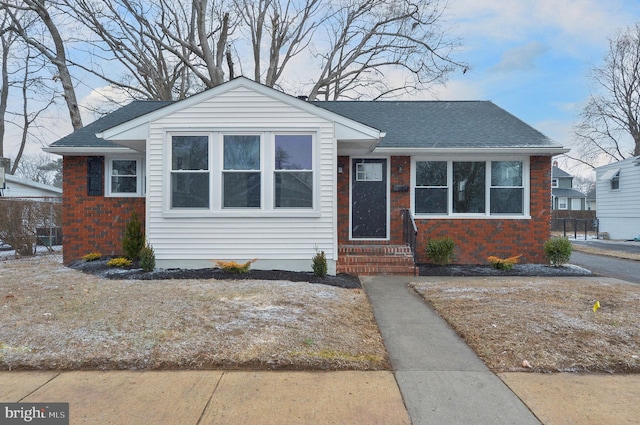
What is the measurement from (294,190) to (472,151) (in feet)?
14.7

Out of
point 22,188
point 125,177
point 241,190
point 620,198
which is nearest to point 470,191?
point 241,190

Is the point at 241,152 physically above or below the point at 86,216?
above

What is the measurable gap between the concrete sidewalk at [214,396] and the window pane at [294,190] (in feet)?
15.2

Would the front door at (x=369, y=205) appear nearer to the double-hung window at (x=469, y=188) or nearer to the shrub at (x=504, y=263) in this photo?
the double-hung window at (x=469, y=188)

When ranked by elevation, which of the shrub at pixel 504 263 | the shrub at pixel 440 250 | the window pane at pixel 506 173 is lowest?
the shrub at pixel 504 263

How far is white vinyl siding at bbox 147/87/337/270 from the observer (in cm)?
764

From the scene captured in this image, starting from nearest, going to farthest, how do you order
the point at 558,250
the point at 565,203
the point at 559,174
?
the point at 558,250 < the point at 565,203 < the point at 559,174

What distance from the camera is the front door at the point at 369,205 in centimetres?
948

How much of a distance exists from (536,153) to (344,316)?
7.05 meters

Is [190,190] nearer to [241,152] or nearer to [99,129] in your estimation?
[241,152]

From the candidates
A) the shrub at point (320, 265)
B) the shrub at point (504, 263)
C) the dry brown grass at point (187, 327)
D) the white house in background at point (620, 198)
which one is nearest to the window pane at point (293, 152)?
the shrub at point (320, 265)

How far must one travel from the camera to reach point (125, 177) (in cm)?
954

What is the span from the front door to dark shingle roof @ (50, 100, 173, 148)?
17.2 feet

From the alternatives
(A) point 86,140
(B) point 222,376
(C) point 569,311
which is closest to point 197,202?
(A) point 86,140
